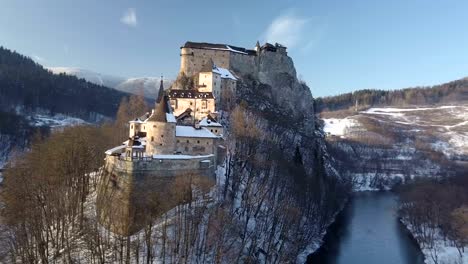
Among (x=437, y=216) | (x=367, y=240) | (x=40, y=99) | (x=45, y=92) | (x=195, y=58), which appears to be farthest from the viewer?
(x=45, y=92)

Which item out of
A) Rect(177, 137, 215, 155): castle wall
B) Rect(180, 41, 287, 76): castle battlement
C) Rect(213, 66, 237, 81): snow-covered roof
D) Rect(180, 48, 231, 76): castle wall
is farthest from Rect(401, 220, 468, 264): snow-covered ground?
Rect(180, 48, 231, 76): castle wall

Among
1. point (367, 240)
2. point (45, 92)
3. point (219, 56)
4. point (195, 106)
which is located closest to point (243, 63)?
point (219, 56)

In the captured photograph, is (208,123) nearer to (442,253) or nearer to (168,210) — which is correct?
(168,210)

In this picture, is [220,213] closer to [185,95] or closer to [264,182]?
[264,182]

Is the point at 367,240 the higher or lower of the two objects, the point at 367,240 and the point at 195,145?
the lower

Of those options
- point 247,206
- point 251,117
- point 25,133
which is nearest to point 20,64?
point 25,133

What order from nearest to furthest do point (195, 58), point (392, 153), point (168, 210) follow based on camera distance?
point (168, 210)
point (195, 58)
point (392, 153)

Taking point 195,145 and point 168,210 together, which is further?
point 195,145
